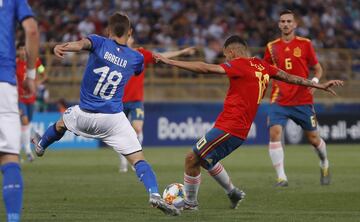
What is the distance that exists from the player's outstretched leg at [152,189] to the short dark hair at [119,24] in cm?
147

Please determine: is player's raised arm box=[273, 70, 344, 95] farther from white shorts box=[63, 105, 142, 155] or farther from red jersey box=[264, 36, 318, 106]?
red jersey box=[264, 36, 318, 106]

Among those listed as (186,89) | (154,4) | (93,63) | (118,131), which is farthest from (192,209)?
(154,4)

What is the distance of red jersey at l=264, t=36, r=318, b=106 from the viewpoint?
47.5ft

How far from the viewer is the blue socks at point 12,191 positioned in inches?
298

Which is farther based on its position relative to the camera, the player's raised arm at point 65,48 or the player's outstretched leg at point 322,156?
the player's outstretched leg at point 322,156

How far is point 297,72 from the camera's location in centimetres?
1447

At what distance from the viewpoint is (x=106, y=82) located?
10.3 meters

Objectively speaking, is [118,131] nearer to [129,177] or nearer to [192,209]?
[192,209]

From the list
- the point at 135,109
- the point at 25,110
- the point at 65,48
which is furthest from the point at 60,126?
the point at 25,110

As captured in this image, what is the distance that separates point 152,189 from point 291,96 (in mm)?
5348

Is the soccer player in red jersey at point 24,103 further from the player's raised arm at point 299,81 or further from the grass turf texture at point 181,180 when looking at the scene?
the player's raised arm at point 299,81

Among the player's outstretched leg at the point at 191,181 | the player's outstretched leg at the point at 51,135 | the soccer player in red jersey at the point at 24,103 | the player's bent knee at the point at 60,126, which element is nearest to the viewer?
the player's outstretched leg at the point at 191,181

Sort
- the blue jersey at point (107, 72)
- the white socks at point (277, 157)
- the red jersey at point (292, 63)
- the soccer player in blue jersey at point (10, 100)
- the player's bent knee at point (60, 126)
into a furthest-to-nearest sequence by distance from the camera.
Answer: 1. the red jersey at point (292, 63)
2. the white socks at point (277, 157)
3. the player's bent knee at point (60, 126)
4. the blue jersey at point (107, 72)
5. the soccer player in blue jersey at point (10, 100)

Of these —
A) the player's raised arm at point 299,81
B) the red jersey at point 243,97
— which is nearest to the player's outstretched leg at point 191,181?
the red jersey at point 243,97
